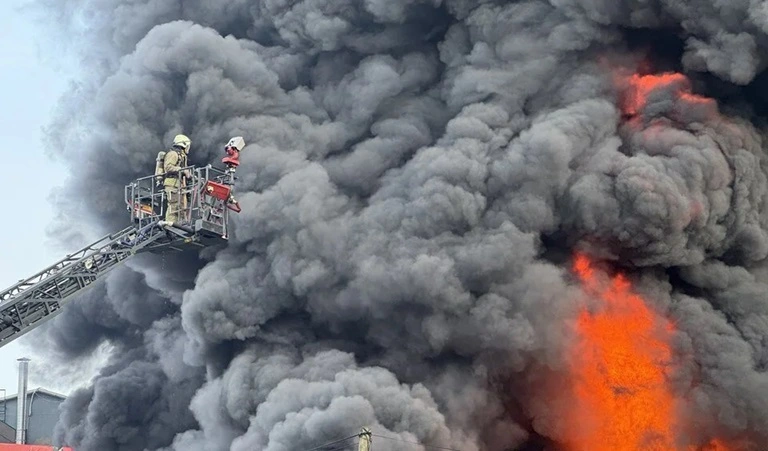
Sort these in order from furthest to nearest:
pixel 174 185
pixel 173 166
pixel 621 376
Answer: pixel 621 376, pixel 173 166, pixel 174 185

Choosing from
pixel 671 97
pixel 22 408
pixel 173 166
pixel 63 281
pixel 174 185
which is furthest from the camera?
pixel 22 408

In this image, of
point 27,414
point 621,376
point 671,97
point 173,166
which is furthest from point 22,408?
point 671,97

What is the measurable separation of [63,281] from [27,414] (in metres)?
36.0

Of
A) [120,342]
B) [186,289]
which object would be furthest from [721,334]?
[120,342]

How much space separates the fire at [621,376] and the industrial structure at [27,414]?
32.0 metres

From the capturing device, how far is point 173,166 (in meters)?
43.0

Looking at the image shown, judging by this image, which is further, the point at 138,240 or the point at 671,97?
the point at 671,97

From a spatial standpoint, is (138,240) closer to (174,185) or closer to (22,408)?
(174,185)

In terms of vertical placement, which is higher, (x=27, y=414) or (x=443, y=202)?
(x=27, y=414)

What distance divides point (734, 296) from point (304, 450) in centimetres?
1430

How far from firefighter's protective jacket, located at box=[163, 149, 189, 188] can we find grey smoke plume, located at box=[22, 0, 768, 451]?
150 inches

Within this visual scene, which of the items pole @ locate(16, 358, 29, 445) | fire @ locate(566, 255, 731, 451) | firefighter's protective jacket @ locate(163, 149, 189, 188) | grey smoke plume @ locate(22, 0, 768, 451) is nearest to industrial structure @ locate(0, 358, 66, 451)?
pole @ locate(16, 358, 29, 445)

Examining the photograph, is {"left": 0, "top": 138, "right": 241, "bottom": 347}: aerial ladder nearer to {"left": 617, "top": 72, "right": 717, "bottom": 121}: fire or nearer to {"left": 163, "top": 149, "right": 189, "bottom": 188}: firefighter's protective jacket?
{"left": 163, "top": 149, "right": 189, "bottom": 188}: firefighter's protective jacket

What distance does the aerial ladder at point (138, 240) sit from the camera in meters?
37.5
